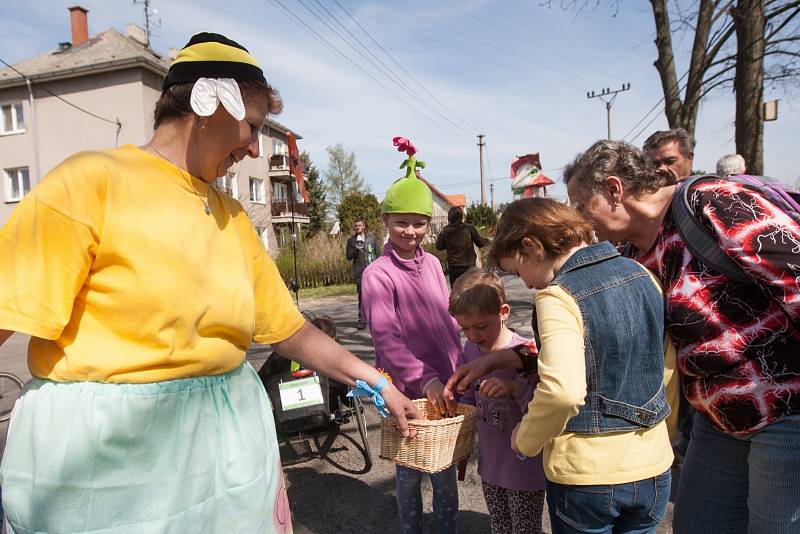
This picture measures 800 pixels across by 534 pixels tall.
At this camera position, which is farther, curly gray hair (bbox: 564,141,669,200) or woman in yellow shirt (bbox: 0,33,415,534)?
curly gray hair (bbox: 564,141,669,200)

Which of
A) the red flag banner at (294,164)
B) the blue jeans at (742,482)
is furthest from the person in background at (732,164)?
the red flag banner at (294,164)

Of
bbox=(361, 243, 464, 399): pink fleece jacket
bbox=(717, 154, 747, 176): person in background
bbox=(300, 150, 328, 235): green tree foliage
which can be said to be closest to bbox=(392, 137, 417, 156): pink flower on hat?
bbox=(361, 243, 464, 399): pink fleece jacket

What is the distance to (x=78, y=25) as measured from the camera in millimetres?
24156

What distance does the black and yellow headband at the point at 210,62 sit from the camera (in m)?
1.31

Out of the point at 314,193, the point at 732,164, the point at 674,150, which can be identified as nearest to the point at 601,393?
the point at 674,150

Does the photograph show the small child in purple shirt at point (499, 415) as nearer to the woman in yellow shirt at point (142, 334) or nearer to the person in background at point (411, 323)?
the person in background at point (411, 323)

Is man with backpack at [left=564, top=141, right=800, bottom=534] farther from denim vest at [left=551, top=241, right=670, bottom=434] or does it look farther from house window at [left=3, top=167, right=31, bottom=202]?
house window at [left=3, top=167, right=31, bottom=202]

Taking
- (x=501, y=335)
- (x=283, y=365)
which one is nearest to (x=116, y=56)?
(x=283, y=365)

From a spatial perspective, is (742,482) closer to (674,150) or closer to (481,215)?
(674,150)

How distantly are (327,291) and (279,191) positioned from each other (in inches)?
788

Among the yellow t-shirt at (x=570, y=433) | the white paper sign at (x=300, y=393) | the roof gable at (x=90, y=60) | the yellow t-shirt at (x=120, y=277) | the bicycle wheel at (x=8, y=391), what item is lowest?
the bicycle wheel at (x=8, y=391)

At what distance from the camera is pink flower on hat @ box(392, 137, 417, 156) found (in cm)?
277

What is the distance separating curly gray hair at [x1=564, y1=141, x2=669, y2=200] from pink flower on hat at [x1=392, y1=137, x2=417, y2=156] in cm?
121

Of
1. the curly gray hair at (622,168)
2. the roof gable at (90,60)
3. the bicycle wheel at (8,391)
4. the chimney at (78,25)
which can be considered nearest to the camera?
the curly gray hair at (622,168)
